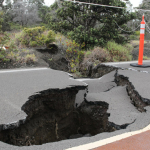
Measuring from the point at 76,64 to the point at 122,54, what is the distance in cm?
276

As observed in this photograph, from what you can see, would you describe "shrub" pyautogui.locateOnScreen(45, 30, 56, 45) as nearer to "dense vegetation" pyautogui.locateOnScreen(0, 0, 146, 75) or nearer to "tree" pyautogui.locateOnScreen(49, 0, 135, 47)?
"dense vegetation" pyautogui.locateOnScreen(0, 0, 146, 75)

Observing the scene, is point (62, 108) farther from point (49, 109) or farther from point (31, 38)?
point (31, 38)

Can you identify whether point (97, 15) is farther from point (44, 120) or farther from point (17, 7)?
point (17, 7)

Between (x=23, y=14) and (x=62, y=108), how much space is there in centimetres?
2609

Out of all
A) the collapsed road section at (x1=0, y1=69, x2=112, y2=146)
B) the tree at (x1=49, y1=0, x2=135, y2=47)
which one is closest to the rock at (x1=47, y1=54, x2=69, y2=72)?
the tree at (x1=49, y1=0, x2=135, y2=47)

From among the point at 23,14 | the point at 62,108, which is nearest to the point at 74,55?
the point at 62,108

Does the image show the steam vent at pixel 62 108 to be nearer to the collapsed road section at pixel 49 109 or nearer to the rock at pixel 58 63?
the collapsed road section at pixel 49 109

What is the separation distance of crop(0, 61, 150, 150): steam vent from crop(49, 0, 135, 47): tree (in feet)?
16.6

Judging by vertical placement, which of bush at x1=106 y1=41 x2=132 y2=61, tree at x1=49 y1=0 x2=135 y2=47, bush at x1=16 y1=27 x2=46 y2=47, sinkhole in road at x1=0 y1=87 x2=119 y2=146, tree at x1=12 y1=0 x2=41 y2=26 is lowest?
sinkhole in road at x1=0 y1=87 x2=119 y2=146

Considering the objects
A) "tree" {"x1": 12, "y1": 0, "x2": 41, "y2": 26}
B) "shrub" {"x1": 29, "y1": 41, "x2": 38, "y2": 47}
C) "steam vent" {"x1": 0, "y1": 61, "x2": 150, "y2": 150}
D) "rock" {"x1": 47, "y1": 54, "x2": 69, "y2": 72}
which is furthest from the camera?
"tree" {"x1": 12, "y1": 0, "x2": 41, "y2": 26}

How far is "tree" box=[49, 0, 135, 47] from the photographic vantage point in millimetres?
9997

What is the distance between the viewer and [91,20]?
10.9 metres

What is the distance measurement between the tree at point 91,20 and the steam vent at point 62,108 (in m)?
5.05

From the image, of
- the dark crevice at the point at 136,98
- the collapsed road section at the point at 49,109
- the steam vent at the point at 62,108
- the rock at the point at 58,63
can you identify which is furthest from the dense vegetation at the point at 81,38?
the collapsed road section at the point at 49,109
